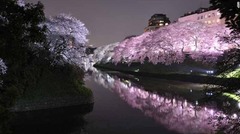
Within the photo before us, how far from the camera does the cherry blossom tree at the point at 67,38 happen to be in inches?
1270

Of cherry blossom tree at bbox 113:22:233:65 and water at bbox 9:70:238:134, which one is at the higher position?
cherry blossom tree at bbox 113:22:233:65

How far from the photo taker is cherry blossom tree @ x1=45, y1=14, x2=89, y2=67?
32247 millimetres

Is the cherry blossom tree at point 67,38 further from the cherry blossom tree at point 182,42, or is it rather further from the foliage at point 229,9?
the cherry blossom tree at point 182,42

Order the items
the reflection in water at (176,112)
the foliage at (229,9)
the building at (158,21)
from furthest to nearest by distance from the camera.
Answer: the building at (158,21) → the reflection in water at (176,112) → the foliage at (229,9)

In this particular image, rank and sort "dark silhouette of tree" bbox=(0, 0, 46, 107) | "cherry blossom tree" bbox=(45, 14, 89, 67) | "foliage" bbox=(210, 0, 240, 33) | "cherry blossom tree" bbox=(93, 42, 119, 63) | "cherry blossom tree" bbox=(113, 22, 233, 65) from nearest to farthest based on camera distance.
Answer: "foliage" bbox=(210, 0, 240, 33) → "dark silhouette of tree" bbox=(0, 0, 46, 107) → "cherry blossom tree" bbox=(45, 14, 89, 67) → "cherry blossom tree" bbox=(113, 22, 233, 65) → "cherry blossom tree" bbox=(93, 42, 119, 63)

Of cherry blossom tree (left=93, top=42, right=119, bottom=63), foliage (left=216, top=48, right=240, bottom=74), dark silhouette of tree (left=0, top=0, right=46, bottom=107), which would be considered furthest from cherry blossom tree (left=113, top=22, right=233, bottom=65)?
foliage (left=216, top=48, right=240, bottom=74)

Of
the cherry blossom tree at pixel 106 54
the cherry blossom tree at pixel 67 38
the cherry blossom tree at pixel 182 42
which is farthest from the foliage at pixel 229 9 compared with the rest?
the cherry blossom tree at pixel 106 54

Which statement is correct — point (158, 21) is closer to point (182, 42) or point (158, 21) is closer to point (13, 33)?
point (182, 42)

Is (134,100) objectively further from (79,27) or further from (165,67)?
(165,67)

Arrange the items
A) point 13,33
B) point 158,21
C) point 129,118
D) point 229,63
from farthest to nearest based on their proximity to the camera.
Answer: point 158,21, point 129,118, point 13,33, point 229,63

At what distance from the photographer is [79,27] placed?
125 feet

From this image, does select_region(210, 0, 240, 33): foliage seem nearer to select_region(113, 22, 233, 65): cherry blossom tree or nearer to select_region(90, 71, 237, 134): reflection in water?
select_region(90, 71, 237, 134): reflection in water

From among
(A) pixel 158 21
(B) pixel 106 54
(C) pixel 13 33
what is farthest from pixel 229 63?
(A) pixel 158 21

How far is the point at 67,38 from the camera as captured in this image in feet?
115
